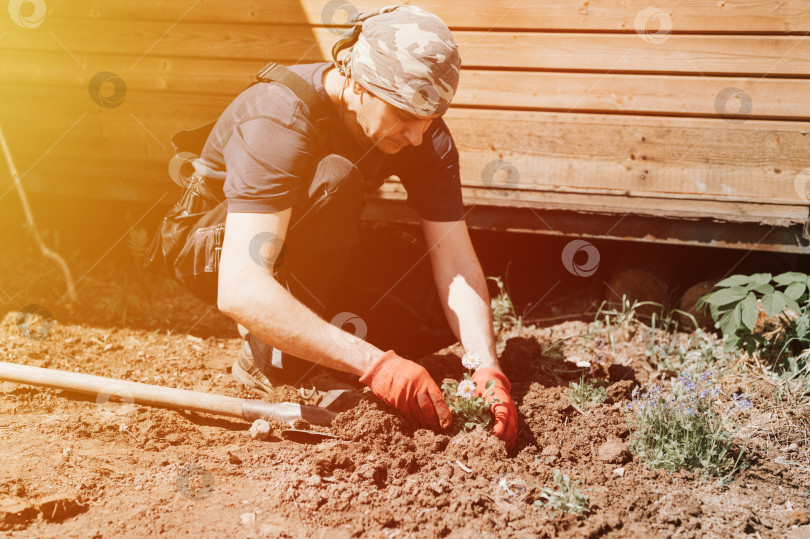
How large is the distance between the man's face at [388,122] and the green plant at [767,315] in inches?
68.5

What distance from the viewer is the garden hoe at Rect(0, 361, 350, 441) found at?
264cm

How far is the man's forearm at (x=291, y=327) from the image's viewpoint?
2410mm

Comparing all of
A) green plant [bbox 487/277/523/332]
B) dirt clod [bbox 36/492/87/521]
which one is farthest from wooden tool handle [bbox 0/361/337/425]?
green plant [bbox 487/277/523/332]

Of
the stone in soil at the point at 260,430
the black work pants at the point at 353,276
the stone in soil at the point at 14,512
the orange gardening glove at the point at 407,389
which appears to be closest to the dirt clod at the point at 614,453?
the orange gardening glove at the point at 407,389

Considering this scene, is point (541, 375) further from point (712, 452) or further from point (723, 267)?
point (723, 267)

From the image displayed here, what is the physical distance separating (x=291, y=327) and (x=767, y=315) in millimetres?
2381

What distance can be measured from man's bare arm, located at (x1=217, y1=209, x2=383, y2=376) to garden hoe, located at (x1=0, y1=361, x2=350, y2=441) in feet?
1.04

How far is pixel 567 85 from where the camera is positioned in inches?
148

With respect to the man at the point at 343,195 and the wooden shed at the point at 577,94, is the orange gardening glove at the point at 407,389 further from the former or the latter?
the wooden shed at the point at 577,94

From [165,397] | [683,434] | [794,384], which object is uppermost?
[794,384]

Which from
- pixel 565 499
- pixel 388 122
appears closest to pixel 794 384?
pixel 565 499

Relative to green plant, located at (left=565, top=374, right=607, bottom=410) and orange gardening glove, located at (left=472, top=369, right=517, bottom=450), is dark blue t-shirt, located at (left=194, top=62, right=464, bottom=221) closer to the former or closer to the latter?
orange gardening glove, located at (left=472, top=369, right=517, bottom=450)

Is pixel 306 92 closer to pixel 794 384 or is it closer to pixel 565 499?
pixel 565 499

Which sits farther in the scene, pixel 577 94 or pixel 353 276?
pixel 577 94
